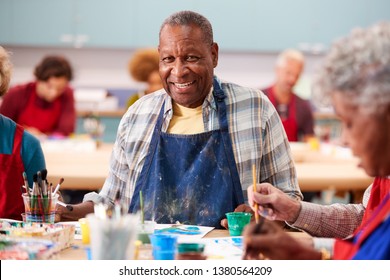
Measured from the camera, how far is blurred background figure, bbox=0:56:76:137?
647 cm

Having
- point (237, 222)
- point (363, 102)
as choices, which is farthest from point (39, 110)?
point (363, 102)

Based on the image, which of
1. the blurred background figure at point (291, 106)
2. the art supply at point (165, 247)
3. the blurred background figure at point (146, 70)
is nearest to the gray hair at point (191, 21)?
the art supply at point (165, 247)

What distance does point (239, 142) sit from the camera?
303 centimetres

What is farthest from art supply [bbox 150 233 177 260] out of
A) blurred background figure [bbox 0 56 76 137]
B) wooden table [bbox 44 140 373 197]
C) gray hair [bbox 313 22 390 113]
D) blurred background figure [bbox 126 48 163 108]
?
blurred background figure [bbox 0 56 76 137]

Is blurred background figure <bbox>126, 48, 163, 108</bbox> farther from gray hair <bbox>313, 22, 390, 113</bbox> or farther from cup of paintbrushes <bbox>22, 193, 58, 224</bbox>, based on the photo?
gray hair <bbox>313, 22, 390, 113</bbox>

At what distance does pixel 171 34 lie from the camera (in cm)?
298

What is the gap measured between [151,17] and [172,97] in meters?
6.11

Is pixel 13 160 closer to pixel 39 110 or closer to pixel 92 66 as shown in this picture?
pixel 39 110

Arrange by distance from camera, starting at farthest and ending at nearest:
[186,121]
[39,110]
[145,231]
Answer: [39,110] < [186,121] < [145,231]

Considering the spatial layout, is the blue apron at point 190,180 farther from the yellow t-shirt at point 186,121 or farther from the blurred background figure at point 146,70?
the blurred background figure at point 146,70

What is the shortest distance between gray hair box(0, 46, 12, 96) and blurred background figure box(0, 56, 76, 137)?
329 centimetres

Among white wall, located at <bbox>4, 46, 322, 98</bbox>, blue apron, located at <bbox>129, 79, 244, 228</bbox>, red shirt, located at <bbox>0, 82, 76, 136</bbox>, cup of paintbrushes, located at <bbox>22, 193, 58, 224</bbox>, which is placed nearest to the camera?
cup of paintbrushes, located at <bbox>22, 193, 58, 224</bbox>

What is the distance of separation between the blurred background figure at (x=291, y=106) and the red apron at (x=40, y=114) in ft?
6.74

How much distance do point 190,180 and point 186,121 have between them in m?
0.30
